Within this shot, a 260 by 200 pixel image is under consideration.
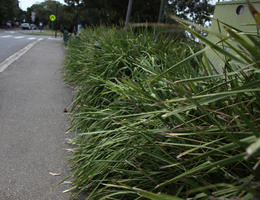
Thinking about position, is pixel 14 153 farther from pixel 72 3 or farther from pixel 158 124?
pixel 72 3

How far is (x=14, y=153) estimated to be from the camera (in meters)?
2.81

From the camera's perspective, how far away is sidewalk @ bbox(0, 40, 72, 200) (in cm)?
228

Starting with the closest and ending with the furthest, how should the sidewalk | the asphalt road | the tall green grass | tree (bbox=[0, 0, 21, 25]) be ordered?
the tall green grass → the sidewalk → the asphalt road → tree (bbox=[0, 0, 21, 25])

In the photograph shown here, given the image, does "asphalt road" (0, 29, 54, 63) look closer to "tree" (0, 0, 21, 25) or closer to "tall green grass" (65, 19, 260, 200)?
"tall green grass" (65, 19, 260, 200)

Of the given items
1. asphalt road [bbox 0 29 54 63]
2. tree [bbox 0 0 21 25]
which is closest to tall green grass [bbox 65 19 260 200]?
asphalt road [bbox 0 29 54 63]

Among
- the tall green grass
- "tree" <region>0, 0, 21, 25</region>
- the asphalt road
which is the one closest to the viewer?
the tall green grass

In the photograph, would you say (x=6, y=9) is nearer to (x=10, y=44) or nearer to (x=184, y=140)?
(x=10, y=44)

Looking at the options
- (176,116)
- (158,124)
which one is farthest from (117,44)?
(176,116)

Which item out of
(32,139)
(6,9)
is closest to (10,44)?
(32,139)

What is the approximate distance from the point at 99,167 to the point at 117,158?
152mm

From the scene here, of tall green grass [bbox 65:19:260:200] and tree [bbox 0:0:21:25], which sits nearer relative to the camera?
tall green grass [bbox 65:19:260:200]

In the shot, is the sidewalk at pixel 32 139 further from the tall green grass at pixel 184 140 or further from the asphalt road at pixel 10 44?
the asphalt road at pixel 10 44

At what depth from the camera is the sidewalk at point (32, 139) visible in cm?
228

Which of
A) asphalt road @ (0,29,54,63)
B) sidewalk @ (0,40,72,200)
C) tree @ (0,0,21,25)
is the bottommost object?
sidewalk @ (0,40,72,200)
